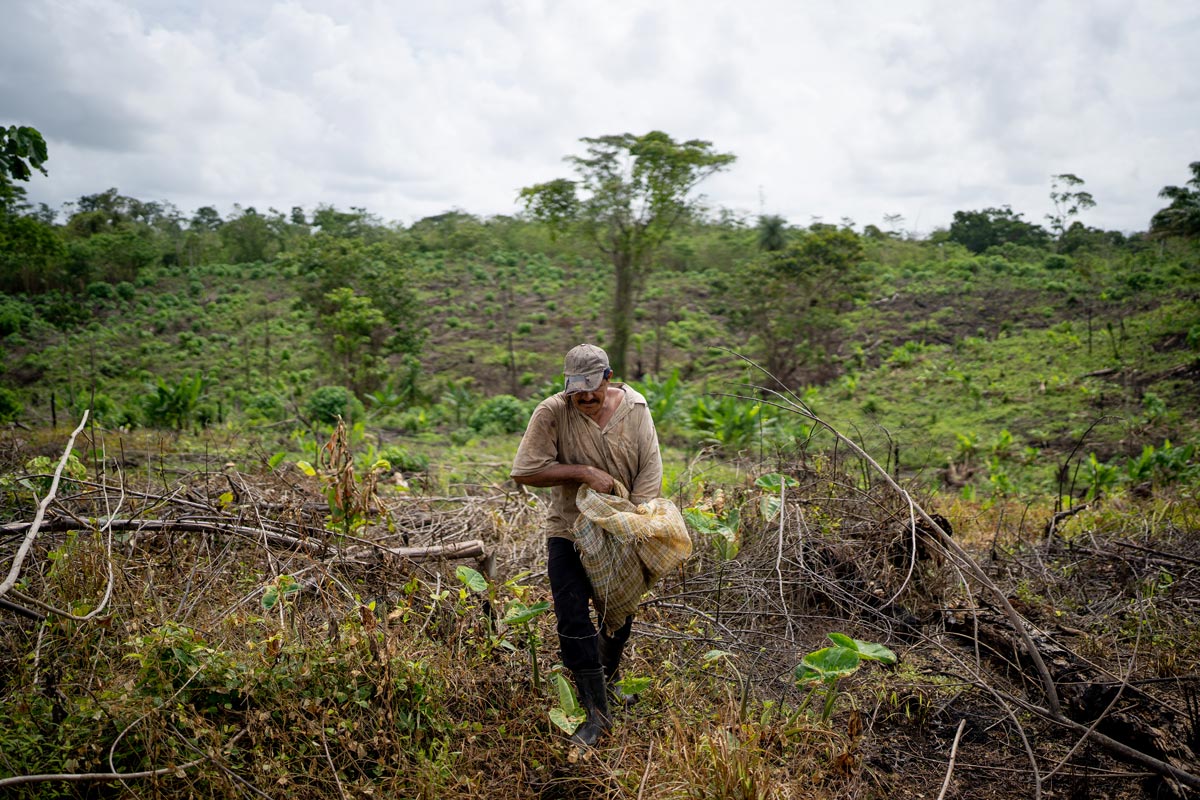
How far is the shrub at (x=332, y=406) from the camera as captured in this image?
12141 mm

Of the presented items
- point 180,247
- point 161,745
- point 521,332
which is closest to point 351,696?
point 161,745

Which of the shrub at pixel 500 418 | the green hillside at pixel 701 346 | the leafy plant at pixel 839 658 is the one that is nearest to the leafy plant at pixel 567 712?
the leafy plant at pixel 839 658

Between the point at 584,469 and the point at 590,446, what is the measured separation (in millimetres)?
134

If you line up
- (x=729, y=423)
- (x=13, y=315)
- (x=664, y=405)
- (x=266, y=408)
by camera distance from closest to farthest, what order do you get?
(x=729, y=423), (x=664, y=405), (x=266, y=408), (x=13, y=315)

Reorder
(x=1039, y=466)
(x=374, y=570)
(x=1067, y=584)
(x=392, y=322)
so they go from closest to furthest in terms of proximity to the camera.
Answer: (x=374, y=570) < (x=1067, y=584) < (x=1039, y=466) < (x=392, y=322)

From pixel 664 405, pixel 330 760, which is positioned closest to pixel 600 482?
pixel 330 760

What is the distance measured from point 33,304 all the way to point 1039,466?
27630mm

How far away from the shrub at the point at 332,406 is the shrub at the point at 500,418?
6.70 ft

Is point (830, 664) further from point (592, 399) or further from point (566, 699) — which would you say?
point (592, 399)

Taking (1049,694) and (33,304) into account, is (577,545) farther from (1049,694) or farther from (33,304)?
(33,304)

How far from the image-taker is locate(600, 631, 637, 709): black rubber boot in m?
3.04

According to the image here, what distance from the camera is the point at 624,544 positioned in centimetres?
276

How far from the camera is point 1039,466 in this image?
9.79 m

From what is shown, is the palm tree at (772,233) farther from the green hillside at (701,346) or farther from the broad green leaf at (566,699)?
the broad green leaf at (566,699)
